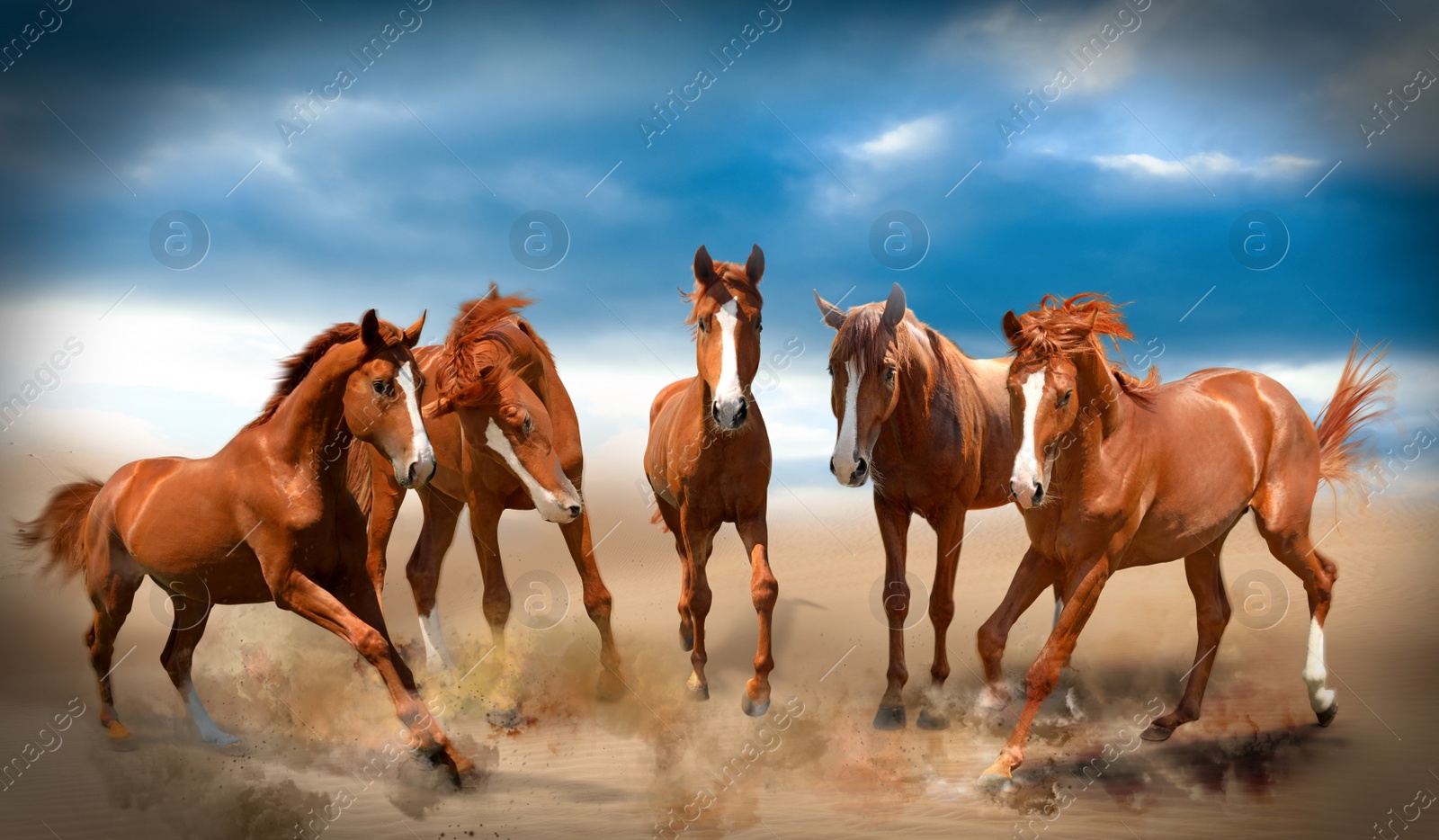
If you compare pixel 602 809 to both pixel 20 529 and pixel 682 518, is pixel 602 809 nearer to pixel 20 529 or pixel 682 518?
pixel 682 518

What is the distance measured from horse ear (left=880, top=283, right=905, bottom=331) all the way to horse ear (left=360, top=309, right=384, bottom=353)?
343cm

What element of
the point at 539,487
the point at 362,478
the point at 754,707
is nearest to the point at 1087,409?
the point at 754,707

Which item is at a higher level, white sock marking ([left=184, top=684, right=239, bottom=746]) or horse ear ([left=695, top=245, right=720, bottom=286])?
horse ear ([left=695, top=245, right=720, bottom=286])

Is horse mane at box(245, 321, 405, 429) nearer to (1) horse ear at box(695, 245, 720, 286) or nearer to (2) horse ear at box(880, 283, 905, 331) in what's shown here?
(1) horse ear at box(695, 245, 720, 286)

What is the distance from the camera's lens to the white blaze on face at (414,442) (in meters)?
5.99

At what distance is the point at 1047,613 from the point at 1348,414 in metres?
6.67

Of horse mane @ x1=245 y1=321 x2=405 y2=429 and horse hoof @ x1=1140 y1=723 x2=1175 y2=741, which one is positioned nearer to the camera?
horse mane @ x1=245 y1=321 x2=405 y2=429

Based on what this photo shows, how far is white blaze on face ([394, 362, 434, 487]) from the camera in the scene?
236 inches

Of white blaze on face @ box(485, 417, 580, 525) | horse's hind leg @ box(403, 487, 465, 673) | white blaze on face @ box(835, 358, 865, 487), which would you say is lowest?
horse's hind leg @ box(403, 487, 465, 673)

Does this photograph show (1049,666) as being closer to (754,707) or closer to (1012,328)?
(1012,328)

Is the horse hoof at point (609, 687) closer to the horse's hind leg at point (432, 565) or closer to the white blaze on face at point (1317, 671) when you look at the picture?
the horse's hind leg at point (432, 565)

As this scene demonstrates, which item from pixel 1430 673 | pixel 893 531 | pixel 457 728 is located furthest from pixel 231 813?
pixel 1430 673

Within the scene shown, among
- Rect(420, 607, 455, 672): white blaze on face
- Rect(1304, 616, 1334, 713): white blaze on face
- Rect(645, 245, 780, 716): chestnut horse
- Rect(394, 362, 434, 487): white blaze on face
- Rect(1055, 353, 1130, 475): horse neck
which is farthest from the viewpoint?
Rect(420, 607, 455, 672): white blaze on face

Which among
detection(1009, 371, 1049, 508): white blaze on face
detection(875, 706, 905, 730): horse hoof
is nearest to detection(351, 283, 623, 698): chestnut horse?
detection(875, 706, 905, 730): horse hoof
